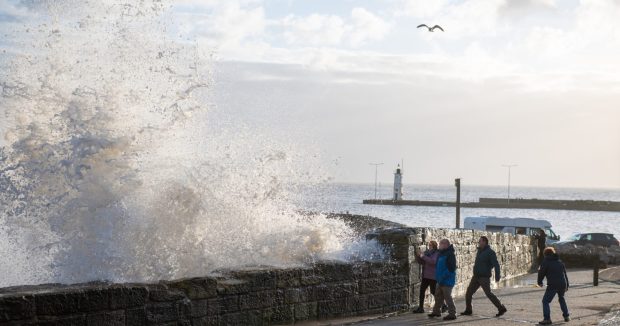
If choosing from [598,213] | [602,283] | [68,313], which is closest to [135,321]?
[68,313]

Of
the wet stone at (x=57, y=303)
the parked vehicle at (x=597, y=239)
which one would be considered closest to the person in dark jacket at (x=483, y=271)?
the wet stone at (x=57, y=303)

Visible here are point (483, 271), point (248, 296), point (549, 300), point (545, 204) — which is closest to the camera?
point (248, 296)

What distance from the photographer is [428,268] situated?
1350 centimetres

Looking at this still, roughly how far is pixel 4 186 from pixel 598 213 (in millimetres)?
→ 138602

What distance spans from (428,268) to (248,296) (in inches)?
165

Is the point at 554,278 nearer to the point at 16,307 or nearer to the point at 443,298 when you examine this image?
the point at 443,298

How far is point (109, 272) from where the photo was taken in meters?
9.80

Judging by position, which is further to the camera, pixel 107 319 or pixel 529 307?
pixel 529 307

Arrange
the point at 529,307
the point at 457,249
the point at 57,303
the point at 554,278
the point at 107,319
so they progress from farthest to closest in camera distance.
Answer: the point at 457,249
the point at 529,307
the point at 554,278
the point at 107,319
the point at 57,303

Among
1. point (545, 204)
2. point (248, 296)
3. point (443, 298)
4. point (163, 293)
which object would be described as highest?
point (545, 204)

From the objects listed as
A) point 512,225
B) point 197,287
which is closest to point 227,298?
point 197,287

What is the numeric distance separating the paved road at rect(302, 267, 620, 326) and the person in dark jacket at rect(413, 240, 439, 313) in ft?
1.62

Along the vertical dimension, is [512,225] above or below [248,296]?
above

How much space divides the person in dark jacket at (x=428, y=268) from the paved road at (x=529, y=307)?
495 mm
